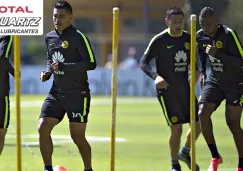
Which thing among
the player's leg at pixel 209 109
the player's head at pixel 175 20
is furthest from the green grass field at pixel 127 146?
the player's head at pixel 175 20

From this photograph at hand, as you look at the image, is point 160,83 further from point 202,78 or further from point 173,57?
point 202,78

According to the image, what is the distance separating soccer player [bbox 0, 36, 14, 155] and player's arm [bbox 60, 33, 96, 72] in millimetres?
846

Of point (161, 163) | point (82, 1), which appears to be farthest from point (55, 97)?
point (82, 1)

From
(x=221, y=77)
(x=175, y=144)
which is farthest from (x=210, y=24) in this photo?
(x=175, y=144)

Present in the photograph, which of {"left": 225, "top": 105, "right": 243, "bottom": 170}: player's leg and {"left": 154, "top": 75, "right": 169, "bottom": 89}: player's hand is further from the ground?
{"left": 154, "top": 75, "right": 169, "bottom": 89}: player's hand

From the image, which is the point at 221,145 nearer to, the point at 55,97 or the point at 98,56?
the point at 55,97

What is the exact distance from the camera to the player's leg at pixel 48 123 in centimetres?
1033

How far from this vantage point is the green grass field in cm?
1283

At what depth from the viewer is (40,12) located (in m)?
9.26

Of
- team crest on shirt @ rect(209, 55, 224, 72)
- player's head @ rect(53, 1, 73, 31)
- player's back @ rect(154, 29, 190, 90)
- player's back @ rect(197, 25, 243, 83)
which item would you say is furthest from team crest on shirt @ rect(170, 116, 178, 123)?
player's head @ rect(53, 1, 73, 31)

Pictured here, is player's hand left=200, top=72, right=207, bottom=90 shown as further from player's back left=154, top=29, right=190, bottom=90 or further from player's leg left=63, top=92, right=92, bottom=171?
player's leg left=63, top=92, right=92, bottom=171

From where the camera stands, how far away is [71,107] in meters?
10.4

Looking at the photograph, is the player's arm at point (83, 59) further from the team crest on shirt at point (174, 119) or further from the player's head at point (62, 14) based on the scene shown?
the team crest on shirt at point (174, 119)

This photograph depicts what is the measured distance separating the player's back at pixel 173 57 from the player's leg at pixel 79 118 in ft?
5.25
